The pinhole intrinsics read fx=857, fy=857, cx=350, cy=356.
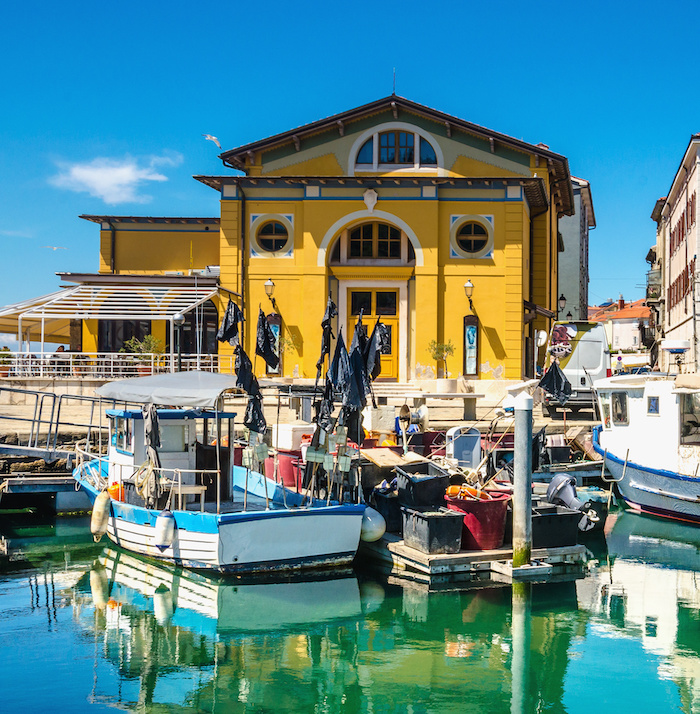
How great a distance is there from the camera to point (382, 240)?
29969mm

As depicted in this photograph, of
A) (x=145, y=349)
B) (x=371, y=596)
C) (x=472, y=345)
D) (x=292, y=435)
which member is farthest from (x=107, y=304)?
(x=371, y=596)

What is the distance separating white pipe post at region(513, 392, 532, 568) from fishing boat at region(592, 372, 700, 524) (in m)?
6.44

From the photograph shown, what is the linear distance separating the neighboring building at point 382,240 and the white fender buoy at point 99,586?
45.9ft

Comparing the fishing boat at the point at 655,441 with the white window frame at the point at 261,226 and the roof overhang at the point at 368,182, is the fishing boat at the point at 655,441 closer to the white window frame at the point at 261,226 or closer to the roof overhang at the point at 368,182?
the roof overhang at the point at 368,182

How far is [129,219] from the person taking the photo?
3269 centimetres

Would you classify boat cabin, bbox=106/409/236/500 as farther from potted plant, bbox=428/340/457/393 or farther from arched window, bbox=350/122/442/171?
arched window, bbox=350/122/442/171

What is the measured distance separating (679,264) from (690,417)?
24.7m

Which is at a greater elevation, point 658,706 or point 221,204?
point 221,204

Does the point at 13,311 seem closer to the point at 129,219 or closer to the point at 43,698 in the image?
the point at 129,219

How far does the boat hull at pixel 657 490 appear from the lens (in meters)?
18.5

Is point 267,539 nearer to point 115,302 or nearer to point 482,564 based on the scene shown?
point 482,564

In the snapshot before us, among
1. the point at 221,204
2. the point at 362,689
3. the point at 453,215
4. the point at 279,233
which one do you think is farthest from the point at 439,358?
the point at 362,689

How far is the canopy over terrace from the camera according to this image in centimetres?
2711

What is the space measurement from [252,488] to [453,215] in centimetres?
1521
